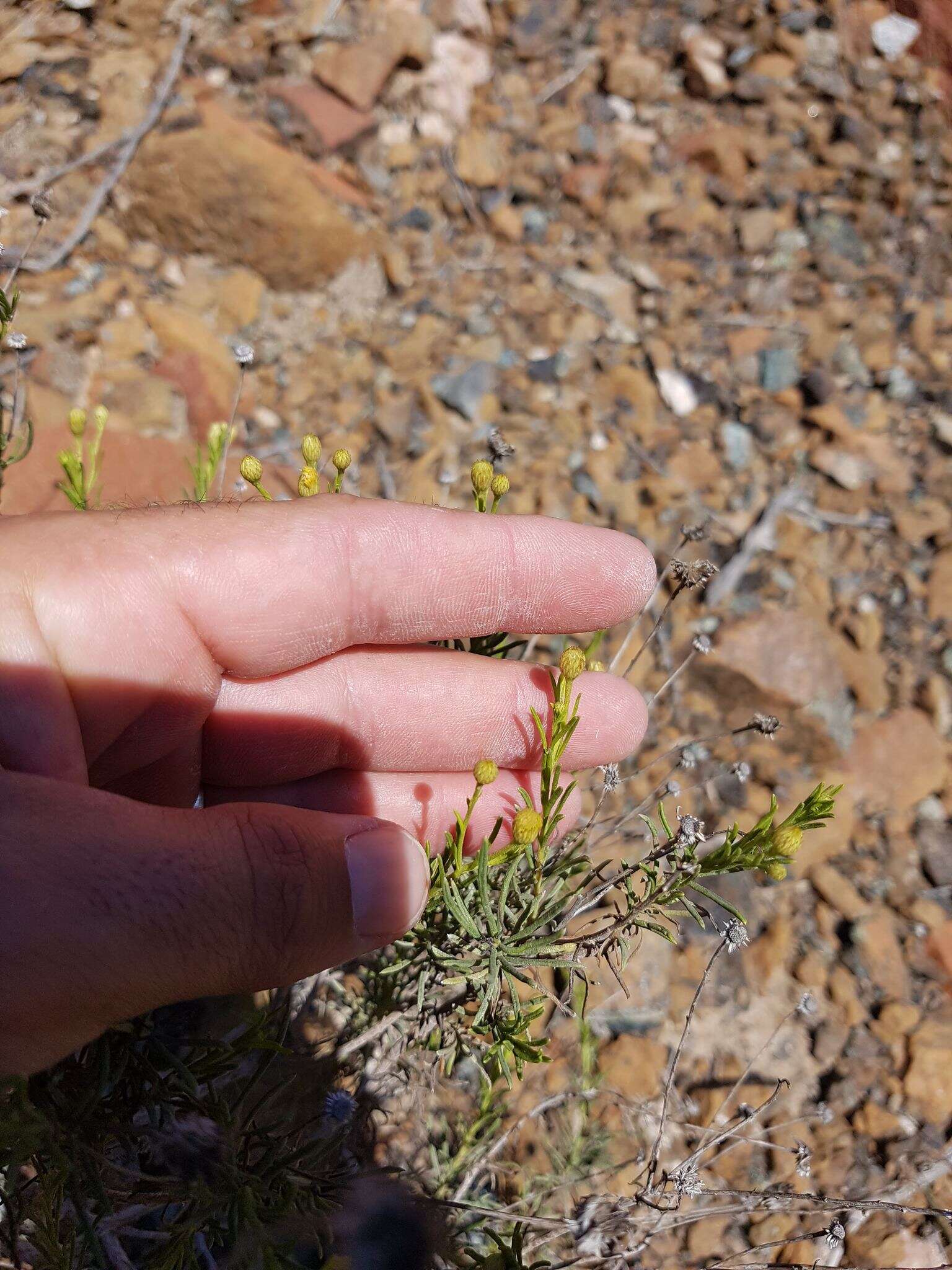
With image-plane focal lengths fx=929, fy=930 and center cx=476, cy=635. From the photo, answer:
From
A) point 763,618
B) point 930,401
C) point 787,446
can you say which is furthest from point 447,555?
point 930,401

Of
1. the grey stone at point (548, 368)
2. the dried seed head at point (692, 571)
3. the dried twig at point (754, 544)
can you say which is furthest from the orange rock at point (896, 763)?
the grey stone at point (548, 368)

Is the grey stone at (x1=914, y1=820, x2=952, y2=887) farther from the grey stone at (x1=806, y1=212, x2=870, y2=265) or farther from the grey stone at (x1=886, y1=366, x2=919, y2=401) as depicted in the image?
the grey stone at (x1=806, y1=212, x2=870, y2=265)

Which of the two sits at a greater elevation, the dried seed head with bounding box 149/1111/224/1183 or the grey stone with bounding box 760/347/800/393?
the grey stone with bounding box 760/347/800/393

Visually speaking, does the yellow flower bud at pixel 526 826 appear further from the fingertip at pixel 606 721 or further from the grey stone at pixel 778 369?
the grey stone at pixel 778 369

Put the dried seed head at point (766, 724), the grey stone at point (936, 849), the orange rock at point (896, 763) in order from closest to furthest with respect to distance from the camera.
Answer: the dried seed head at point (766, 724) < the grey stone at point (936, 849) < the orange rock at point (896, 763)

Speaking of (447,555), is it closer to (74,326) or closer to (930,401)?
(74,326)

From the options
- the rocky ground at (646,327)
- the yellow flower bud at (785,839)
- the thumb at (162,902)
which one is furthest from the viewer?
the rocky ground at (646,327)

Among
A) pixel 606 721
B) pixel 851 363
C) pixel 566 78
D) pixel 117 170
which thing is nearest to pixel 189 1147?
pixel 606 721

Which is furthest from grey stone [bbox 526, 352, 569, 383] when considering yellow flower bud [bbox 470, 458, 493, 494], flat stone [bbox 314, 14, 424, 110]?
yellow flower bud [bbox 470, 458, 493, 494]
